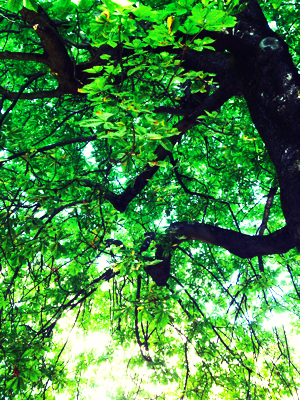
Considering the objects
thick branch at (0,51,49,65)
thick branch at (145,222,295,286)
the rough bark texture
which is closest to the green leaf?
the rough bark texture

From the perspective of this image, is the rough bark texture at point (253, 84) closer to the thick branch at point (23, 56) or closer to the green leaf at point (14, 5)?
the thick branch at point (23, 56)

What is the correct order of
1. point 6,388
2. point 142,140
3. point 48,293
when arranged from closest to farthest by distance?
point 142,140 < point 6,388 < point 48,293

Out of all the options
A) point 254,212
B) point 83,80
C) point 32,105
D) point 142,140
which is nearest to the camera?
point 142,140

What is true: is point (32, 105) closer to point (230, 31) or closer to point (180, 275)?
point (230, 31)

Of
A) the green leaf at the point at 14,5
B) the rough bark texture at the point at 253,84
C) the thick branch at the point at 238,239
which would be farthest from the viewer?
the thick branch at the point at 238,239

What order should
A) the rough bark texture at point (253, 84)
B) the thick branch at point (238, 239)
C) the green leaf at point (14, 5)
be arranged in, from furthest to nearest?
the thick branch at point (238, 239) → the rough bark texture at point (253, 84) → the green leaf at point (14, 5)

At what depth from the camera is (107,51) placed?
119 inches

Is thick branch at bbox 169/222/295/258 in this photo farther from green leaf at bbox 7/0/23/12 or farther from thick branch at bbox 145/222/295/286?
green leaf at bbox 7/0/23/12

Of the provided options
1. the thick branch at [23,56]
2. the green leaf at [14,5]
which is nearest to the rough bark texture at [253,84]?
the thick branch at [23,56]

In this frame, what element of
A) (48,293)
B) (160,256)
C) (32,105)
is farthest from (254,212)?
(32,105)

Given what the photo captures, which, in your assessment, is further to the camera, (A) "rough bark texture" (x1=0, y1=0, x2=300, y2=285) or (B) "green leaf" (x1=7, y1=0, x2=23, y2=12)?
(A) "rough bark texture" (x1=0, y1=0, x2=300, y2=285)

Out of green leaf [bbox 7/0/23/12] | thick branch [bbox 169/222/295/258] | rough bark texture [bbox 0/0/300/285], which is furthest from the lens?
thick branch [bbox 169/222/295/258]

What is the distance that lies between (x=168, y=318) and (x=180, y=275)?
10.1 feet

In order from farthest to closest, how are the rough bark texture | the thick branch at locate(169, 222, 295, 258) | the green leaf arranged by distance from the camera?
1. the thick branch at locate(169, 222, 295, 258)
2. the rough bark texture
3. the green leaf
